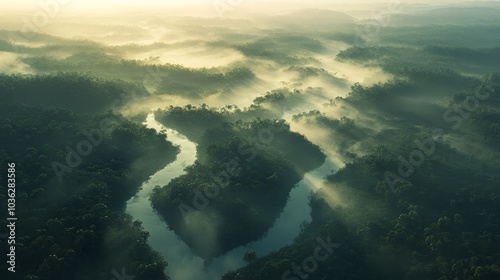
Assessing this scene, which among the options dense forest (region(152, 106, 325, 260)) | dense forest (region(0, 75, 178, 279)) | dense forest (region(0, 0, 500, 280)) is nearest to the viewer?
dense forest (region(0, 75, 178, 279))

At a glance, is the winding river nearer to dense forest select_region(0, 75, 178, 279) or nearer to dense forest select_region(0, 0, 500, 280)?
dense forest select_region(0, 0, 500, 280)

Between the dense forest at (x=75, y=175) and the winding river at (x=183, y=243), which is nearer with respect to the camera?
the dense forest at (x=75, y=175)

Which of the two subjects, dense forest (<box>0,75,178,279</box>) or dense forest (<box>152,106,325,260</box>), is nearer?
dense forest (<box>0,75,178,279</box>)

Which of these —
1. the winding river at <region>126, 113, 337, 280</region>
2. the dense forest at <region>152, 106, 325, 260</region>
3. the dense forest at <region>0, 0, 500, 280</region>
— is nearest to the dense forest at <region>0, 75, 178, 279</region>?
the dense forest at <region>0, 0, 500, 280</region>

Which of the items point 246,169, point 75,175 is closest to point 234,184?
point 246,169

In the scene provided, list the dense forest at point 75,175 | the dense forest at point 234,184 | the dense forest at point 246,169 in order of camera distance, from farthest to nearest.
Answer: the dense forest at point 234,184 → the dense forest at point 246,169 → the dense forest at point 75,175

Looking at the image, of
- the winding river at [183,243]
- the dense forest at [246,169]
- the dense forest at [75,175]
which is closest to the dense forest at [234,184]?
the dense forest at [246,169]

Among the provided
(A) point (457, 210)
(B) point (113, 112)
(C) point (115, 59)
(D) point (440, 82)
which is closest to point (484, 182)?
(A) point (457, 210)

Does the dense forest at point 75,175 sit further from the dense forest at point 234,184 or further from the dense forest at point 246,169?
the dense forest at point 234,184

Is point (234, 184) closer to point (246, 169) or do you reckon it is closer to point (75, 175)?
point (246, 169)
